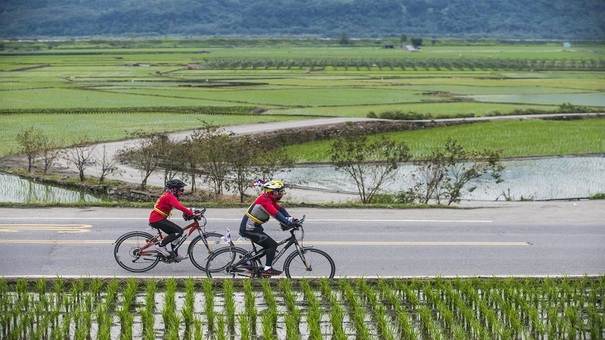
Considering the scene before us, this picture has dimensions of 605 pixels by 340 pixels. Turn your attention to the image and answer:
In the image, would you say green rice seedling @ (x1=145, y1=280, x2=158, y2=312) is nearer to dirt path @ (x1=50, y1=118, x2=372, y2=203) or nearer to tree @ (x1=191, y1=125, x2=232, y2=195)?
dirt path @ (x1=50, y1=118, x2=372, y2=203)

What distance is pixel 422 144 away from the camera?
134ft

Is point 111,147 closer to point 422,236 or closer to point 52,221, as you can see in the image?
point 52,221

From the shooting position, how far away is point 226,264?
1453 cm

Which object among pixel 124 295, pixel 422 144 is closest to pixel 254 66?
pixel 422 144

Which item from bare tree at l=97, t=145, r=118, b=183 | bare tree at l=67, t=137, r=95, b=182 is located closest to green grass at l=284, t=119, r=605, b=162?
bare tree at l=97, t=145, r=118, b=183

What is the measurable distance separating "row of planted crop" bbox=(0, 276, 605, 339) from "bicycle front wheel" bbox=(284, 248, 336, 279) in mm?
460

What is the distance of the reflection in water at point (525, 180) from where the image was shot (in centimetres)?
2903

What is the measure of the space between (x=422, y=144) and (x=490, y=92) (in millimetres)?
32857

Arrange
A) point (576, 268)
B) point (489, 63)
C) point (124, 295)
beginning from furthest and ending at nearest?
point (489, 63) → point (576, 268) → point (124, 295)

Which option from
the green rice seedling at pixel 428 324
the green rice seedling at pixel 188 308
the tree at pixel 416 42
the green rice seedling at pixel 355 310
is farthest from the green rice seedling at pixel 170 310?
the tree at pixel 416 42

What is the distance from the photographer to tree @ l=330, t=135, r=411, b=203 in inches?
1026

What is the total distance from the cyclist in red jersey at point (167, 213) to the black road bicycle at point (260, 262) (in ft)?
2.98

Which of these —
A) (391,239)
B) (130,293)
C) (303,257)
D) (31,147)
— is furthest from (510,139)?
(130,293)

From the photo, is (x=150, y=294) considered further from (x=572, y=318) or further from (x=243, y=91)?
(x=243, y=91)
